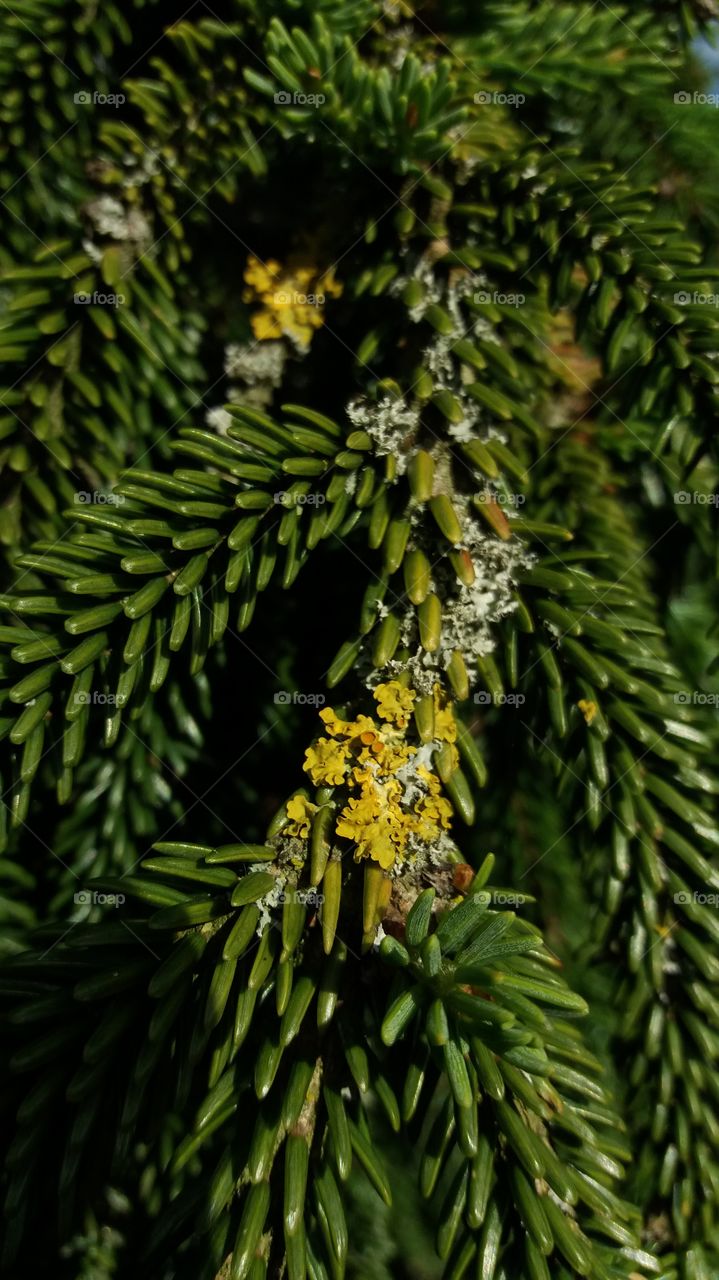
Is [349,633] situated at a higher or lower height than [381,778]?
higher

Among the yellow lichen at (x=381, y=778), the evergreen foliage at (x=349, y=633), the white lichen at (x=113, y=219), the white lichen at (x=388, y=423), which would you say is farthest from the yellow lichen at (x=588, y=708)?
the white lichen at (x=113, y=219)

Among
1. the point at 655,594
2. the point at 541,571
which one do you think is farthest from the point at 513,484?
the point at 655,594

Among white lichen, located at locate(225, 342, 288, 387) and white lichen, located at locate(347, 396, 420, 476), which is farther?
white lichen, located at locate(225, 342, 288, 387)

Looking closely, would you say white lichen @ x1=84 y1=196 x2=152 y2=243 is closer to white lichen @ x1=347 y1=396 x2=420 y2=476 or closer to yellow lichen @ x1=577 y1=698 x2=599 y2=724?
white lichen @ x1=347 y1=396 x2=420 y2=476

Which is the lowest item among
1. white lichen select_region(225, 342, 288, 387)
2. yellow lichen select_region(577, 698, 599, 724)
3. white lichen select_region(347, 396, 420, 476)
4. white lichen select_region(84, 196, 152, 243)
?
yellow lichen select_region(577, 698, 599, 724)

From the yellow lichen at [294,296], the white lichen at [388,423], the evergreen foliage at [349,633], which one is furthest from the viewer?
the yellow lichen at [294,296]

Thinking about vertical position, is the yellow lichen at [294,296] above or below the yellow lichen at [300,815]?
above

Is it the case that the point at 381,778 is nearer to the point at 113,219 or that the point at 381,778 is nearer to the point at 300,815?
the point at 300,815

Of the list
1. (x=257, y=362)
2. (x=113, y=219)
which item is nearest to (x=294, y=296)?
(x=257, y=362)

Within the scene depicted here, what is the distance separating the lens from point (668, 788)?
83 centimetres

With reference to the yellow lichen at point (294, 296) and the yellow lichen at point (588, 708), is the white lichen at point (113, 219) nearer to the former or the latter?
the yellow lichen at point (294, 296)

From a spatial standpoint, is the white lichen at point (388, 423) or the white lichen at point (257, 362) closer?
the white lichen at point (388, 423)

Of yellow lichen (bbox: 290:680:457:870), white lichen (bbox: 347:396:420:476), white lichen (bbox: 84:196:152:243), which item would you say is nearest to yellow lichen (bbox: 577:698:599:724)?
yellow lichen (bbox: 290:680:457:870)

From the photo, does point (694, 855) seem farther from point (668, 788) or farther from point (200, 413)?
point (200, 413)
